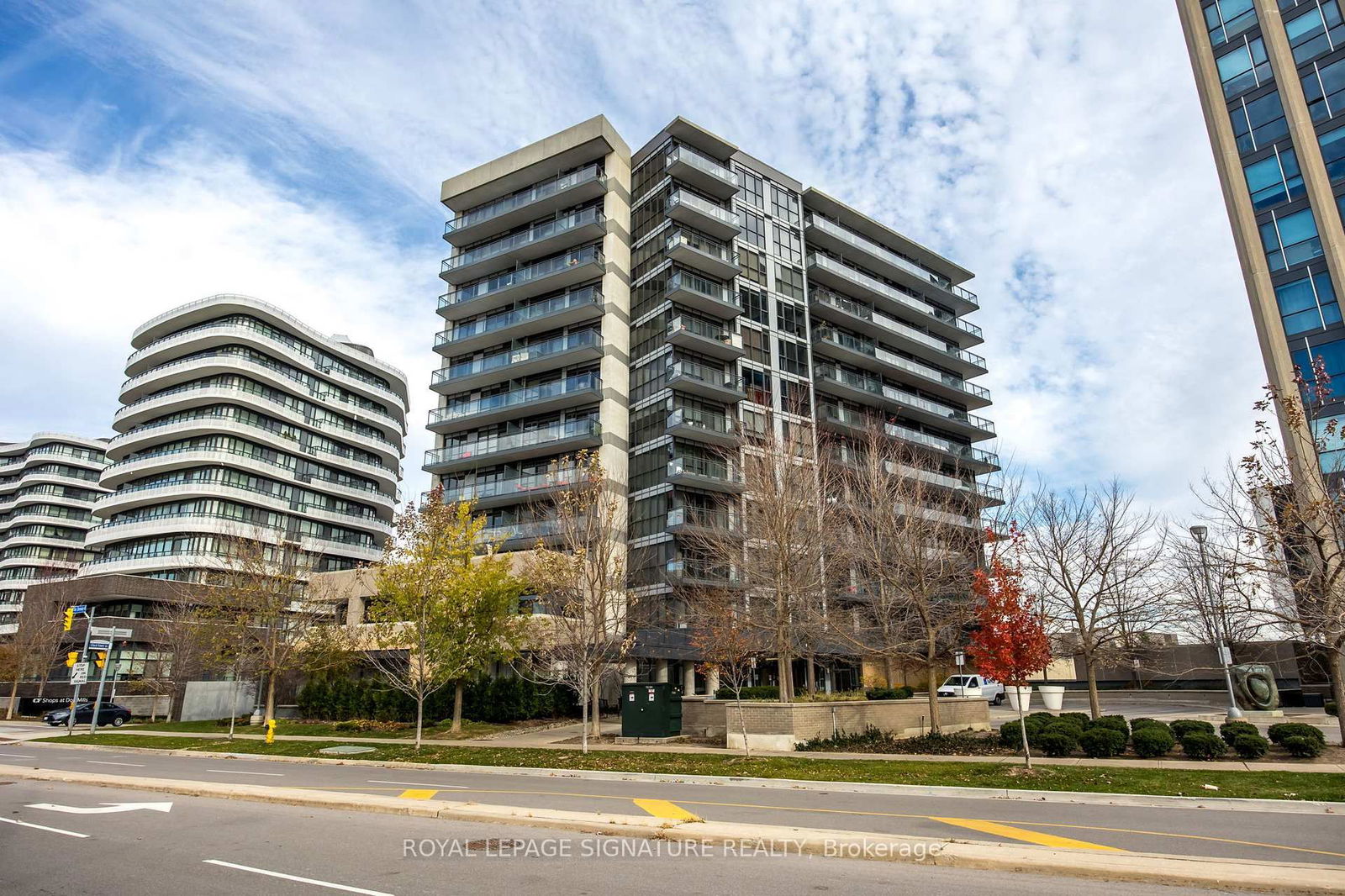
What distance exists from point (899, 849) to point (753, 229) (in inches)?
2069

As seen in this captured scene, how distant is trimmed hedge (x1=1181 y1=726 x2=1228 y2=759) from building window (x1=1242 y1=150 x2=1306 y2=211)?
38775 millimetres

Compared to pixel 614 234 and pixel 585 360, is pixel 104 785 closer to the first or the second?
pixel 585 360

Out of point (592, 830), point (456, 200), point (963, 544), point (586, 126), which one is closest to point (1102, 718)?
point (963, 544)

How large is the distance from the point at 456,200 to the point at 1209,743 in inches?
2277

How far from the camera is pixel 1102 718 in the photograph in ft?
65.8

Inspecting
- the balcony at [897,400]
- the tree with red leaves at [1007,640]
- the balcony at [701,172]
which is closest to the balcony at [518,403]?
the balcony at [701,172]

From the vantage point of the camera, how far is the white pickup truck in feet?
134

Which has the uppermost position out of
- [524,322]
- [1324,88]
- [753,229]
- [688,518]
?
[753,229]

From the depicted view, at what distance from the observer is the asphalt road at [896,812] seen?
10070 mm

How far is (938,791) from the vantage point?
588 inches

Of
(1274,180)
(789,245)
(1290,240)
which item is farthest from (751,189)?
(1290,240)

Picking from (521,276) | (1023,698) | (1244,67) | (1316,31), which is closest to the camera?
(1023,698)

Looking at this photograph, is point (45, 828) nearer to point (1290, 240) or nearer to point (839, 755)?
point (839, 755)

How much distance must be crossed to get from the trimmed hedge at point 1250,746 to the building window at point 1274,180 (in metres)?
38.4
